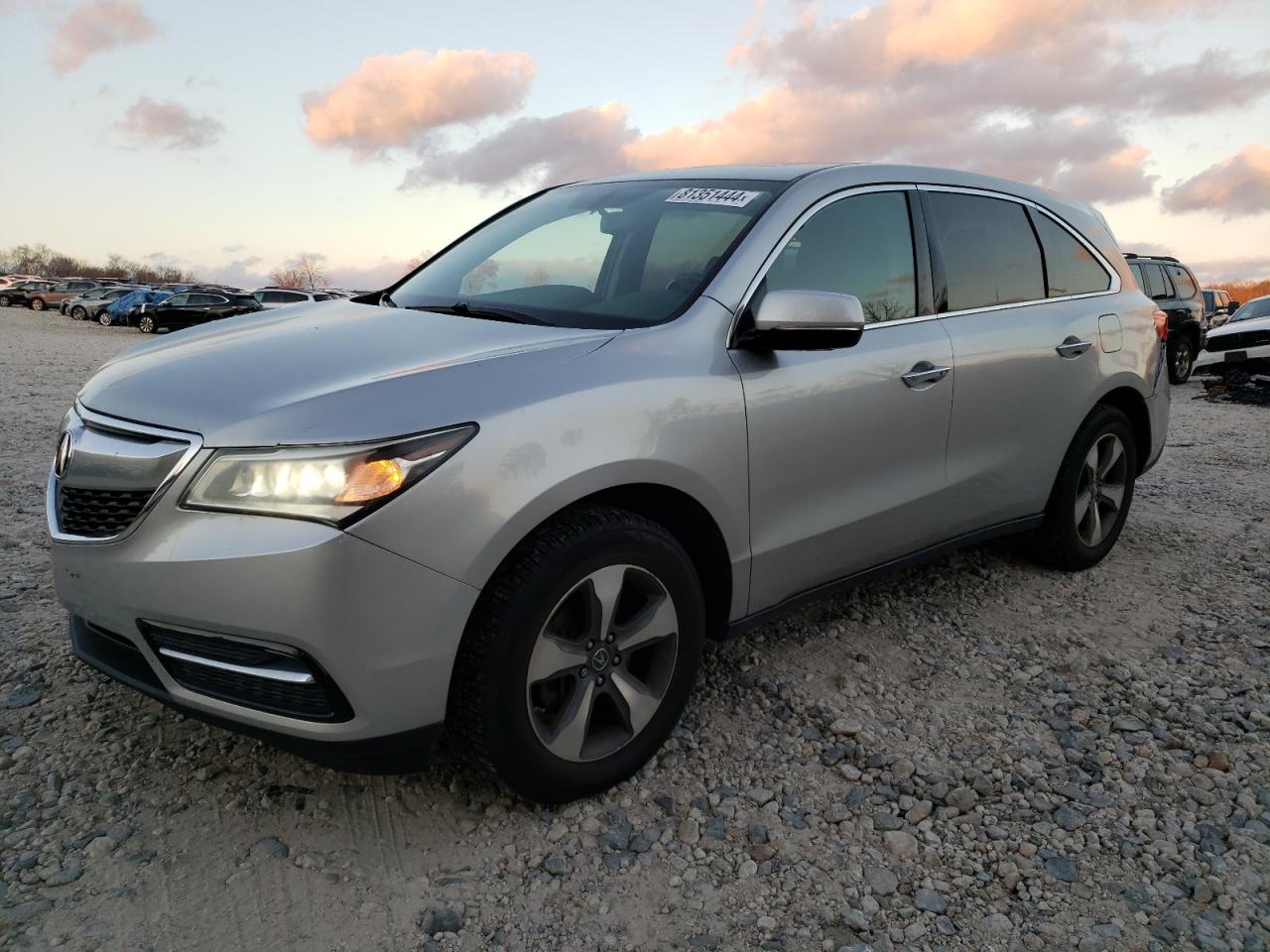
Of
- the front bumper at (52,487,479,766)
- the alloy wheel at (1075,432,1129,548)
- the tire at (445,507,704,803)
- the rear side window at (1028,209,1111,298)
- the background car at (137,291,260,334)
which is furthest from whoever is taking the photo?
the background car at (137,291,260,334)

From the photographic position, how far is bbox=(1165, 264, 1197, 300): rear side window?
13.9 m

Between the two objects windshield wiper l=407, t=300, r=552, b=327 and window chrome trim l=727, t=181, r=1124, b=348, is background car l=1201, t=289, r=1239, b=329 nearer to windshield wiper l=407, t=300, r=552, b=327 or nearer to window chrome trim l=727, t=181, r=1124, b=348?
window chrome trim l=727, t=181, r=1124, b=348

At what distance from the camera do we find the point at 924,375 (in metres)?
3.23

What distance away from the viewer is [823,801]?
2.65 m

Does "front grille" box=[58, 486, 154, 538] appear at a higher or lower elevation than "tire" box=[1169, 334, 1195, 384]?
higher

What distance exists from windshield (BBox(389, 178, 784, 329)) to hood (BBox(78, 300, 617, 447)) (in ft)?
0.74

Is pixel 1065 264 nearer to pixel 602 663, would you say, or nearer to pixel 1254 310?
pixel 602 663

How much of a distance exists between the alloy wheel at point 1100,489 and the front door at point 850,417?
118 cm

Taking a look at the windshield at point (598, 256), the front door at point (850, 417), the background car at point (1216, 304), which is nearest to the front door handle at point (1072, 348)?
the front door at point (850, 417)

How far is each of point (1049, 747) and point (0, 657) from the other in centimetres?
348

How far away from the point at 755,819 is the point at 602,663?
60 cm

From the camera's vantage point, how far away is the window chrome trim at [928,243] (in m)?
2.83

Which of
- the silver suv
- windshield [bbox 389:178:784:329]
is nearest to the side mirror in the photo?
the silver suv

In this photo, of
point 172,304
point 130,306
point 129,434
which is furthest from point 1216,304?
point 130,306
